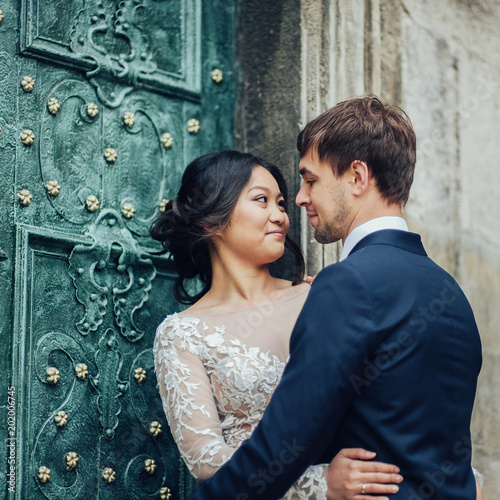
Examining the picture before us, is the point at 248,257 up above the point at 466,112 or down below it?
below

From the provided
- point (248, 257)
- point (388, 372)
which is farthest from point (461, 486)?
point (248, 257)

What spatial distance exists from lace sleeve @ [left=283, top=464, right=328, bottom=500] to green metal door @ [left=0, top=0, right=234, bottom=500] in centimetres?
95

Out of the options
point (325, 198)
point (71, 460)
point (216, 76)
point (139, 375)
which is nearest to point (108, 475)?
point (71, 460)

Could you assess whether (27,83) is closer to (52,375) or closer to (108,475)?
(52,375)

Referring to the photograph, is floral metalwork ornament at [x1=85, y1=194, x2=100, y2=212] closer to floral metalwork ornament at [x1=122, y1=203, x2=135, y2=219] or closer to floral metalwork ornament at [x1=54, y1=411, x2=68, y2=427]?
floral metalwork ornament at [x1=122, y1=203, x2=135, y2=219]

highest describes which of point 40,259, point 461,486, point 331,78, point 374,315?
point 331,78

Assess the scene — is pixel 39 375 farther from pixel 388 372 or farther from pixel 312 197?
pixel 388 372

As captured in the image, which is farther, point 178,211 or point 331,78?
point 331,78

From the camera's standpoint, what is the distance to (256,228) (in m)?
2.84

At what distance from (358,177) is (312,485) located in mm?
806

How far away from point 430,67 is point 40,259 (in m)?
1.79

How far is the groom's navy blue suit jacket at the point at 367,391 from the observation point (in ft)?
6.25

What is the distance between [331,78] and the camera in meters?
3.30

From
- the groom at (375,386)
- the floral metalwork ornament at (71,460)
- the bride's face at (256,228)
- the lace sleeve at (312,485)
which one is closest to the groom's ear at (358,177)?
the groom at (375,386)
